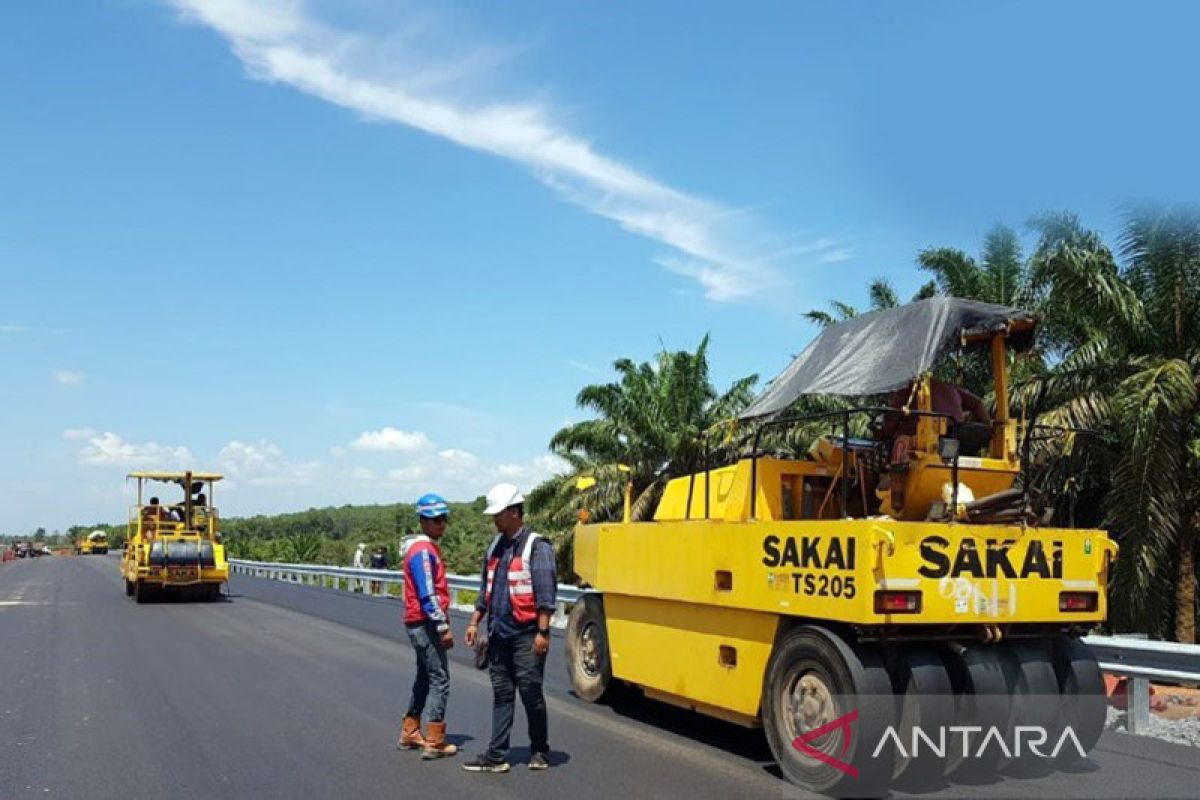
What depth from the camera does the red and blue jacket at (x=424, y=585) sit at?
746 centimetres

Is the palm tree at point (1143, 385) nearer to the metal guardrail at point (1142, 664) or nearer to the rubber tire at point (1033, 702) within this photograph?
the metal guardrail at point (1142, 664)

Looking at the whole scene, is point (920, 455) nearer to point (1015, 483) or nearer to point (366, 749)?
point (1015, 483)

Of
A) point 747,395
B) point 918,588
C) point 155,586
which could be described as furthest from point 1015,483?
point 155,586

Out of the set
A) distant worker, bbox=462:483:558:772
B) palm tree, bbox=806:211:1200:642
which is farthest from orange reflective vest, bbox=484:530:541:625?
palm tree, bbox=806:211:1200:642

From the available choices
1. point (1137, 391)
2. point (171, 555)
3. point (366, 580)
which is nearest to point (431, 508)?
point (1137, 391)

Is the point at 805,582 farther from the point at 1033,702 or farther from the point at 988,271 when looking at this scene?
the point at 988,271

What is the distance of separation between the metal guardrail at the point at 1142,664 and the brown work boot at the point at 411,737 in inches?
206

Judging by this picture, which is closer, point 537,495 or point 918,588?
point 918,588

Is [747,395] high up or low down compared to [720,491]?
up

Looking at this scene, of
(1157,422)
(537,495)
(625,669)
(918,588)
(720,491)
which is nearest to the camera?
(918,588)

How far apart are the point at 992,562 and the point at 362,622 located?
44.6 ft

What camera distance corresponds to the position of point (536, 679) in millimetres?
7074

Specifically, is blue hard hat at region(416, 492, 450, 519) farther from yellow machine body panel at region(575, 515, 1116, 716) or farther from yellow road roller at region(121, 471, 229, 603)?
yellow road roller at region(121, 471, 229, 603)

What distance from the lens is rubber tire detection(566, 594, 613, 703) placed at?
935cm
